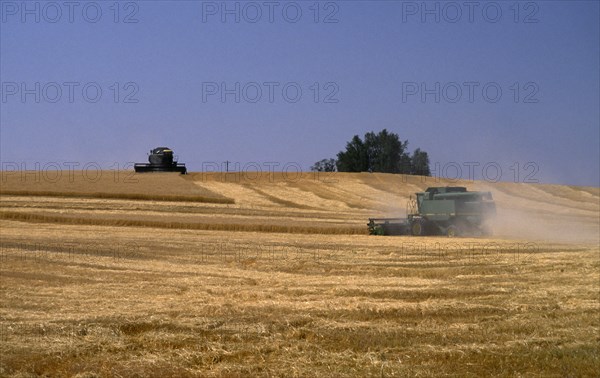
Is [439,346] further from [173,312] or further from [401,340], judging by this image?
[173,312]

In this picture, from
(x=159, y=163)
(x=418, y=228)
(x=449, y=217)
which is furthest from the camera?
(x=159, y=163)

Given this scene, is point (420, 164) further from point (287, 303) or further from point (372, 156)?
point (287, 303)

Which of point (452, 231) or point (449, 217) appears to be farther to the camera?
point (449, 217)

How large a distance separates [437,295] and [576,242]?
666 inches

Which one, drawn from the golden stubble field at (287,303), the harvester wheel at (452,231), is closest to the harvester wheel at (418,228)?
the harvester wheel at (452,231)

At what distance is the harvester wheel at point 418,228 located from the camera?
35094mm

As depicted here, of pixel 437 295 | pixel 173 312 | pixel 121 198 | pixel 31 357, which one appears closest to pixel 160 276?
pixel 173 312

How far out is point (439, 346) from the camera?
392 inches

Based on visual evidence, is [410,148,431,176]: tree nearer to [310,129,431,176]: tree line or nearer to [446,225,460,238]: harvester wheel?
[310,129,431,176]: tree line

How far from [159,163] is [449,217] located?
1452 inches

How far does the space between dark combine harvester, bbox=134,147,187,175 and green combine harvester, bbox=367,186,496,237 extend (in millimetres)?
33835

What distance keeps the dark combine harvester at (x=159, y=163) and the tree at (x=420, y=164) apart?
3871cm

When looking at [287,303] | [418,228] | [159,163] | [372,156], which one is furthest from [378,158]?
[287,303]

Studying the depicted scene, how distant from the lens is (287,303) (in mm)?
13281
